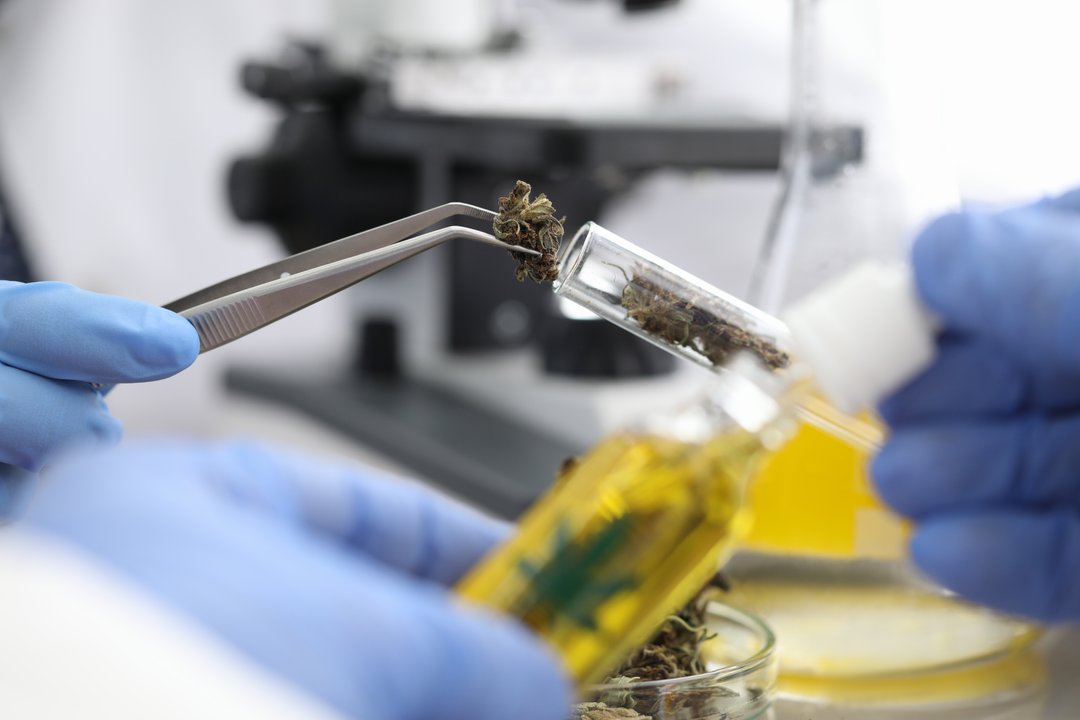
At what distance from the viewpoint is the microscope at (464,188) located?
1.08 m

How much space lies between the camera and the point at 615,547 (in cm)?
36

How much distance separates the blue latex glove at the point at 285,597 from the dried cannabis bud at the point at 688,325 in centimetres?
19

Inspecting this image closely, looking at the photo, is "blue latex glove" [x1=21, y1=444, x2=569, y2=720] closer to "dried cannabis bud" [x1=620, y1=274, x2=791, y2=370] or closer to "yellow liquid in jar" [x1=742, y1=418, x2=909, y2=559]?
"dried cannabis bud" [x1=620, y1=274, x2=791, y2=370]

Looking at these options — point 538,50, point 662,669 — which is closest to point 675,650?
point 662,669

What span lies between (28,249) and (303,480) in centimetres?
162

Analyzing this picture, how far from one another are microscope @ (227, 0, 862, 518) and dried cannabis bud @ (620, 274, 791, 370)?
50 centimetres

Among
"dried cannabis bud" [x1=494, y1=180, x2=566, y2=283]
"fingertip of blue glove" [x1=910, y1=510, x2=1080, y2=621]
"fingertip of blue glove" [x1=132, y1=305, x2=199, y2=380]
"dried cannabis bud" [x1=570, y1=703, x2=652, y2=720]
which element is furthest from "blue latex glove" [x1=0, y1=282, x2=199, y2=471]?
"fingertip of blue glove" [x1=910, y1=510, x2=1080, y2=621]

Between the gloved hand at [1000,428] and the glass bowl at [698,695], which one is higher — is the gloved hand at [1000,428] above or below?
above

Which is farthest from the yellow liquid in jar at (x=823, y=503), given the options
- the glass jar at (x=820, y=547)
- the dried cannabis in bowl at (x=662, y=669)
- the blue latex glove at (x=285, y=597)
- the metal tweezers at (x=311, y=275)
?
the blue latex glove at (x=285, y=597)

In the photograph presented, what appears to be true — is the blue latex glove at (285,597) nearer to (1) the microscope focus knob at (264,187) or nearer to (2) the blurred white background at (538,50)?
(2) the blurred white background at (538,50)

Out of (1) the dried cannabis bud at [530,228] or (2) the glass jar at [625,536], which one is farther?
(1) the dried cannabis bud at [530,228]

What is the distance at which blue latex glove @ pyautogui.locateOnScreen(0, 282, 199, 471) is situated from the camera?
22.1 inches

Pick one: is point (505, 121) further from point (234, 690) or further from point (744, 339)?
point (234, 690)

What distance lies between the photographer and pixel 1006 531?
1.56 feet
